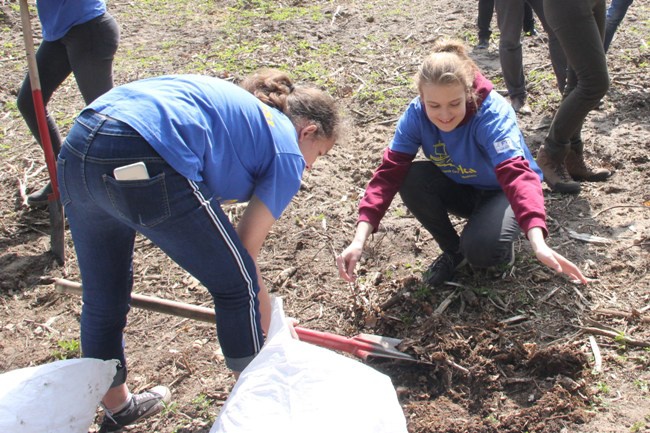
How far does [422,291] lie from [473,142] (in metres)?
0.71

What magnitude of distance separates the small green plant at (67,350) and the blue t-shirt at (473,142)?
1716 mm

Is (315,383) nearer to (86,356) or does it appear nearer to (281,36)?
(86,356)

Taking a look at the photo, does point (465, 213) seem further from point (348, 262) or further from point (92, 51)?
point (92, 51)

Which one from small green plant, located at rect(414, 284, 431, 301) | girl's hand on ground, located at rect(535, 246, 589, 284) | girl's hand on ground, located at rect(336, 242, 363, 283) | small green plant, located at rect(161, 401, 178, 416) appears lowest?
small green plant, located at rect(161, 401, 178, 416)

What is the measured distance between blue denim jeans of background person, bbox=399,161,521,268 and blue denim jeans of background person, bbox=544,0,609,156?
85cm

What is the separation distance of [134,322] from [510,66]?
298 centimetres

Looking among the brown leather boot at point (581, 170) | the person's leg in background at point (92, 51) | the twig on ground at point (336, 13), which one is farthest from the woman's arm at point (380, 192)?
the twig on ground at point (336, 13)

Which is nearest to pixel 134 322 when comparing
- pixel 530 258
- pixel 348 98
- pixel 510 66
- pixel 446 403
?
pixel 446 403

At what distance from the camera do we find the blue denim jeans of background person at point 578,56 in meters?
3.38

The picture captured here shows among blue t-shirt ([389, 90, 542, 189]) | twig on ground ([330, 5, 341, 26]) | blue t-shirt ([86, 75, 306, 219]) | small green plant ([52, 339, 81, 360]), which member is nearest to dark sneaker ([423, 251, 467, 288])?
blue t-shirt ([389, 90, 542, 189])

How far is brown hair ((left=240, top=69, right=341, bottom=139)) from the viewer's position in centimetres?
220

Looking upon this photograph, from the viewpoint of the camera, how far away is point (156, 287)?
3.47 metres

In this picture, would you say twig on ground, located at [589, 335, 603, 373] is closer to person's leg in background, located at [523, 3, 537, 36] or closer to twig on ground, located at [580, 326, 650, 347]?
twig on ground, located at [580, 326, 650, 347]

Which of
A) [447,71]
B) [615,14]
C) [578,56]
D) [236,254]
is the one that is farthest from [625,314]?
[615,14]
